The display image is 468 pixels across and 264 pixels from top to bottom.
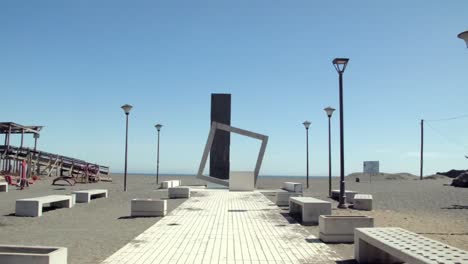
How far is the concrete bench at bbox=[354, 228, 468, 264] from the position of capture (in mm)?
5254

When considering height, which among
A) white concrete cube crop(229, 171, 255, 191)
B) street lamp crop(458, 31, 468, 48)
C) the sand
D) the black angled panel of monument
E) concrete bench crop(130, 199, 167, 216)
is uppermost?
street lamp crop(458, 31, 468, 48)

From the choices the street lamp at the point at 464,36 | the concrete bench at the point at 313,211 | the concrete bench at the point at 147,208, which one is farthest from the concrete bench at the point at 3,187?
the street lamp at the point at 464,36

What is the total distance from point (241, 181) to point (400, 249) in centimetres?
2369

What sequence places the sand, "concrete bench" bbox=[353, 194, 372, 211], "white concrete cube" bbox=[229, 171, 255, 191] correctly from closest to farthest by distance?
1. the sand
2. "concrete bench" bbox=[353, 194, 372, 211]
3. "white concrete cube" bbox=[229, 171, 255, 191]

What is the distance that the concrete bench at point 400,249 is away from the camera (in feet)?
17.2

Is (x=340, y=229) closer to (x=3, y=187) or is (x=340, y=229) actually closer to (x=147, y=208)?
(x=147, y=208)

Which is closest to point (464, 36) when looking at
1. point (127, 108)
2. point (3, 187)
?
point (127, 108)

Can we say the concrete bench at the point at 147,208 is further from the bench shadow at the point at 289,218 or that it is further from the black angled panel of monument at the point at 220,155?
the black angled panel of monument at the point at 220,155

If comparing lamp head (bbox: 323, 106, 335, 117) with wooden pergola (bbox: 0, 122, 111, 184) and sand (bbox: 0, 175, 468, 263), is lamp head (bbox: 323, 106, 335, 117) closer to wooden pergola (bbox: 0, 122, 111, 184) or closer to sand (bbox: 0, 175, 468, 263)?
sand (bbox: 0, 175, 468, 263)

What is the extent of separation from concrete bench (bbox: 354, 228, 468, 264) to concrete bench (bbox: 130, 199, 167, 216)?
7.42m

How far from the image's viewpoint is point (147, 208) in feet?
44.1

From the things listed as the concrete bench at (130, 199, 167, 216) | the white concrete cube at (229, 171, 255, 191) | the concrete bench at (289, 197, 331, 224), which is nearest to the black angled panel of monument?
the white concrete cube at (229, 171, 255, 191)

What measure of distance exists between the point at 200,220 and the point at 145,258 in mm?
5285

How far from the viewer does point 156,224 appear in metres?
11.6
